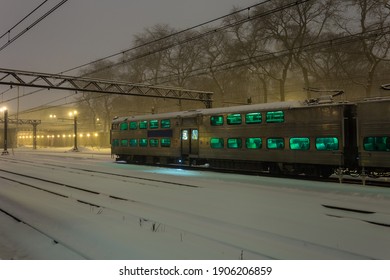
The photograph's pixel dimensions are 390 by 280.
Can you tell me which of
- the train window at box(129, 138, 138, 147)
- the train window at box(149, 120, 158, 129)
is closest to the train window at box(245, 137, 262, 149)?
the train window at box(149, 120, 158, 129)

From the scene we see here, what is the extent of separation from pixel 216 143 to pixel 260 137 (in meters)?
3.26

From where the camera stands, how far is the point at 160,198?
12.9m

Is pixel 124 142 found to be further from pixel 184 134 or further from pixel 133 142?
pixel 184 134

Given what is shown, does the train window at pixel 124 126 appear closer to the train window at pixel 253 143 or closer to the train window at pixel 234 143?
the train window at pixel 234 143

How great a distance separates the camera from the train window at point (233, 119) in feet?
67.9

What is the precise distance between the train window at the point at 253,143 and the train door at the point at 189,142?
4164mm

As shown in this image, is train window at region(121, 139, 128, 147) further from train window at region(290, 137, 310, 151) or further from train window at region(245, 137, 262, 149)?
train window at region(290, 137, 310, 151)

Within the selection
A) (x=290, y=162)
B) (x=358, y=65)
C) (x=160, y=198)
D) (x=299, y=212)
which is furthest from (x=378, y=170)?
(x=358, y=65)

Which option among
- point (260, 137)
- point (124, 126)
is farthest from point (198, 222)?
point (124, 126)

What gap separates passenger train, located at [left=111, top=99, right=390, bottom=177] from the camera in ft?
51.2

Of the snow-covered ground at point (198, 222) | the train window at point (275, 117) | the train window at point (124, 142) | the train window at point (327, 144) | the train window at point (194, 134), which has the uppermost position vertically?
the train window at point (275, 117)

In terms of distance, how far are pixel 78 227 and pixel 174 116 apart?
16.5 meters

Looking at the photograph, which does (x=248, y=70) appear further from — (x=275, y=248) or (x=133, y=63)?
(x=275, y=248)

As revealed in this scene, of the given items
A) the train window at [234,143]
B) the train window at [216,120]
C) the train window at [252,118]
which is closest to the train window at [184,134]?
the train window at [216,120]
